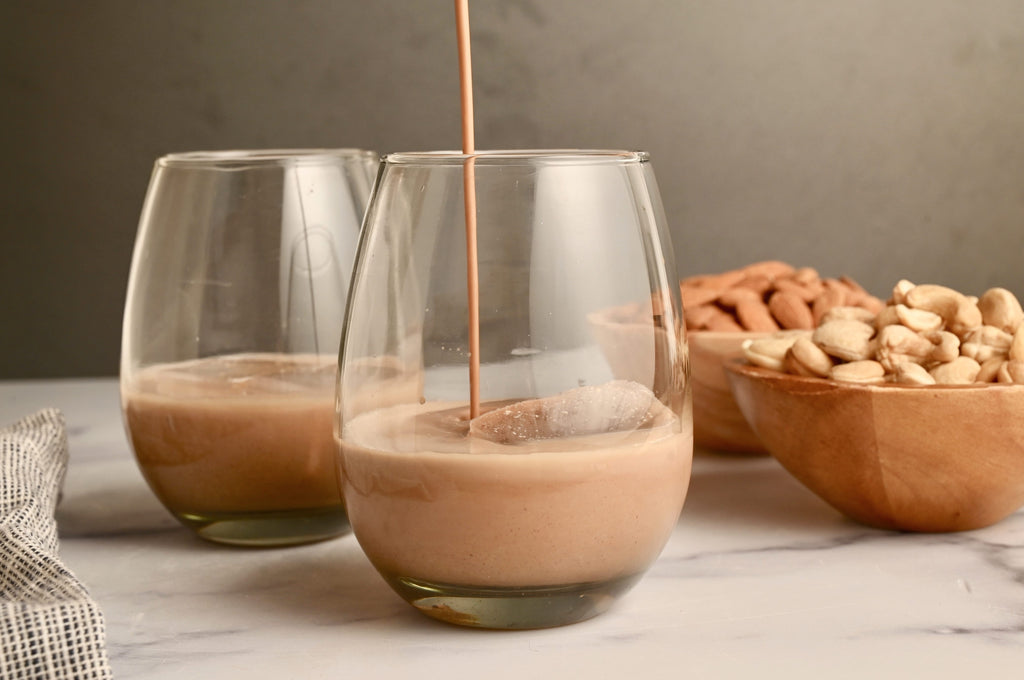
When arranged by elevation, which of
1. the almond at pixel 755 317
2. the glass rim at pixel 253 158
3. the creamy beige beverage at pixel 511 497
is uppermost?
the glass rim at pixel 253 158

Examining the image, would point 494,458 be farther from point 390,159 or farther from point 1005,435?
point 1005,435

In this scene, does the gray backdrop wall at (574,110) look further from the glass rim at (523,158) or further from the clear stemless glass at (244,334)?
the glass rim at (523,158)

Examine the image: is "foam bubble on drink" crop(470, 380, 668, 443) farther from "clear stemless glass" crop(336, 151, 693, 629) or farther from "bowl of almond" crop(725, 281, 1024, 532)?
"bowl of almond" crop(725, 281, 1024, 532)

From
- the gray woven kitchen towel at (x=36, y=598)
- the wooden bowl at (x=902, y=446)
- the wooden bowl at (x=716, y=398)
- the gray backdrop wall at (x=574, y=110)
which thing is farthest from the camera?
the gray backdrop wall at (x=574, y=110)

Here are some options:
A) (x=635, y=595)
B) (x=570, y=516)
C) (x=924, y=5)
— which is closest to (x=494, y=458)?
(x=570, y=516)

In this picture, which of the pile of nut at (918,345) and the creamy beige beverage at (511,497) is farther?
the pile of nut at (918,345)

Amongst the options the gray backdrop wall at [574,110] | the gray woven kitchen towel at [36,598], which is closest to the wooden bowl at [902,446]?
the gray woven kitchen towel at [36,598]

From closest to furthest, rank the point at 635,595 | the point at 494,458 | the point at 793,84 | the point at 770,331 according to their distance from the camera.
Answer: the point at 494,458
the point at 635,595
the point at 770,331
the point at 793,84

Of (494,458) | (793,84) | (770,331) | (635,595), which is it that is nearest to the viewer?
(494,458)

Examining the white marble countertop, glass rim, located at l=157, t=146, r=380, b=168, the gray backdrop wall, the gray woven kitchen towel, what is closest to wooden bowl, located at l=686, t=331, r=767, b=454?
the white marble countertop
